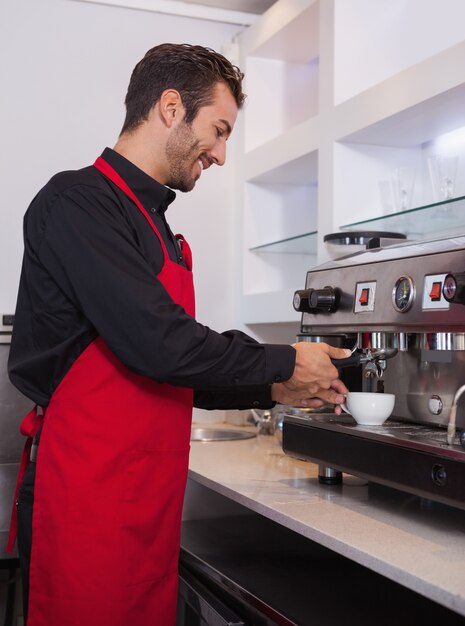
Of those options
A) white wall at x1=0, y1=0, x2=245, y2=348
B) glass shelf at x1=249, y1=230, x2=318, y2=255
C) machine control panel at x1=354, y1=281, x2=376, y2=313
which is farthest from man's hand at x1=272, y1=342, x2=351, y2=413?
white wall at x1=0, y1=0, x2=245, y2=348

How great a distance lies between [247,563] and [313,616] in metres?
0.33

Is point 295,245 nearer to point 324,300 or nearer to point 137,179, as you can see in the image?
point 324,300

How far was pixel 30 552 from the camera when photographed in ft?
4.46

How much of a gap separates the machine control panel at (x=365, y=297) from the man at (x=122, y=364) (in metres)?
0.14

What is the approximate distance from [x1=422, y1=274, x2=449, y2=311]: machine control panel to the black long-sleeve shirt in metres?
0.23

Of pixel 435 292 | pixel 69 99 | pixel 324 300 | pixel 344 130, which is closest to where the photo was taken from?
pixel 435 292

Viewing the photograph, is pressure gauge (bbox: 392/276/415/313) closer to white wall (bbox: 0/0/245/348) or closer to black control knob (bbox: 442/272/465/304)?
black control knob (bbox: 442/272/465/304)

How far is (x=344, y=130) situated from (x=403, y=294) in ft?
2.98

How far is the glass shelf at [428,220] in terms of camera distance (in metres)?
1.68

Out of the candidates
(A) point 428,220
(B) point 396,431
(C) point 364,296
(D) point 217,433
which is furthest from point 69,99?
(B) point 396,431

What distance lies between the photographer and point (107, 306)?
1189mm

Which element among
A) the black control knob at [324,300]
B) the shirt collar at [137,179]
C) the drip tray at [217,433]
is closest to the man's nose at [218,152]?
the shirt collar at [137,179]

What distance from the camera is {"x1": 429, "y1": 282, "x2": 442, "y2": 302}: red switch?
4.23 feet

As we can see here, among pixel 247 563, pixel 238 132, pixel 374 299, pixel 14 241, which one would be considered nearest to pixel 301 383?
pixel 374 299
